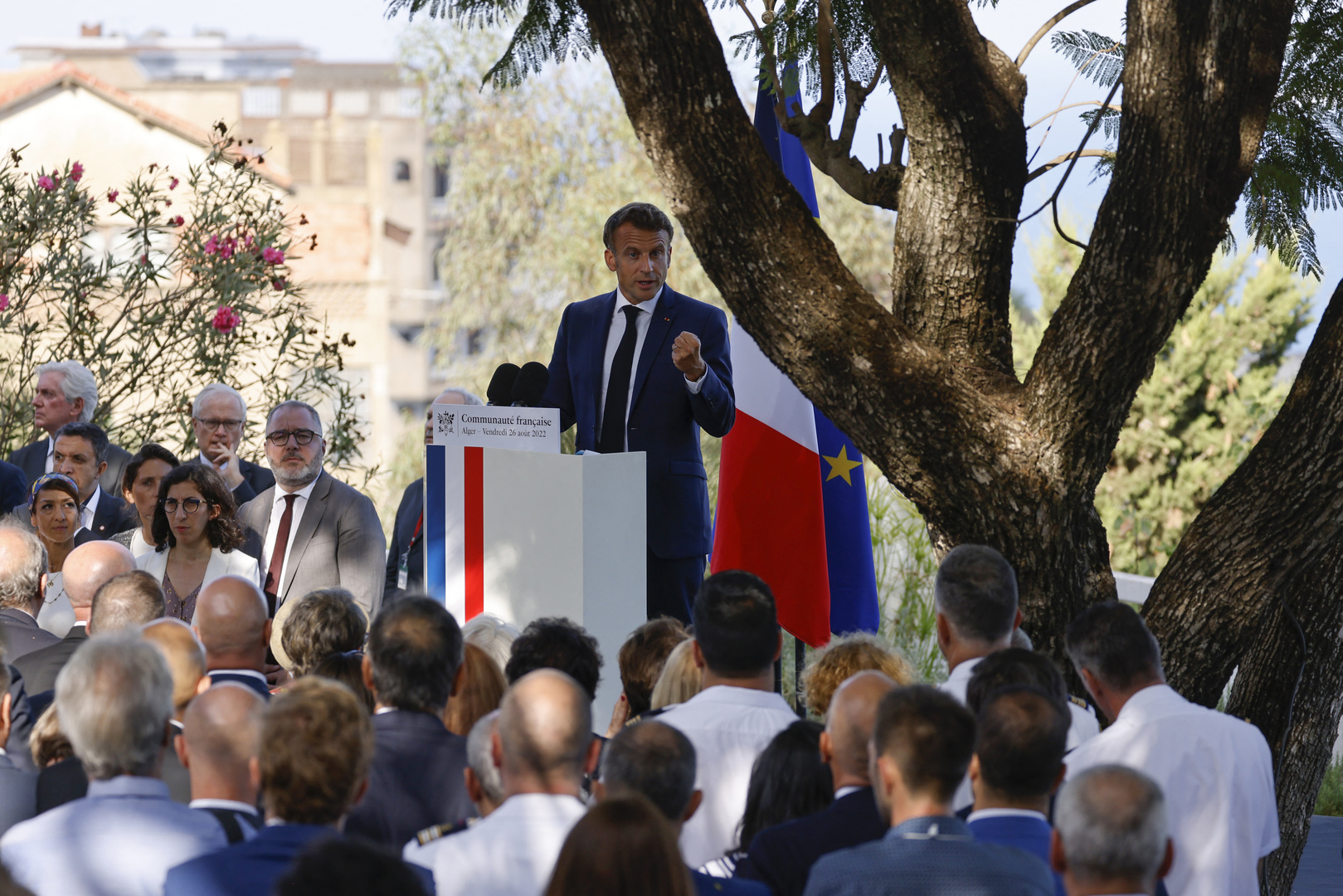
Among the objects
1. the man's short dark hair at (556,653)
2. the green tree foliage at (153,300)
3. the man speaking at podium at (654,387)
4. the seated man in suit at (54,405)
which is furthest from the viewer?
the green tree foliage at (153,300)

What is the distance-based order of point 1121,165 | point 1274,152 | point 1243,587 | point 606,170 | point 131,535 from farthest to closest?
point 606,170 → point 131,535 → point 1274,152 → point 1243,587 → point 1121,165

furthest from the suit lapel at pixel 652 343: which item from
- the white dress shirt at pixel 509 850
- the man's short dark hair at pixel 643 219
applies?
the white dress shirt at pixel 509 850

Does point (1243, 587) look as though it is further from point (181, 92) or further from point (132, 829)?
point (181, 92)

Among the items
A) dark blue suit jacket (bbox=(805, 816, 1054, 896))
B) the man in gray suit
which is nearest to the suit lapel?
the man in gray suit

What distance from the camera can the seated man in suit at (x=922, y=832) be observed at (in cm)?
244

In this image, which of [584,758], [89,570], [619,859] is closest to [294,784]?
[584,758]

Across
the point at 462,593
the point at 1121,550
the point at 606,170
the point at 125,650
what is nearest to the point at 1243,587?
the point at 462,593

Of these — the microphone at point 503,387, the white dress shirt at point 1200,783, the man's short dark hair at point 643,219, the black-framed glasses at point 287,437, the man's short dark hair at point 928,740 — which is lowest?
the white dress shirt at point 1200,783

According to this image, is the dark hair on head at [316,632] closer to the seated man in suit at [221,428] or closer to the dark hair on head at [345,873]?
the dark hair on head at [345,873]

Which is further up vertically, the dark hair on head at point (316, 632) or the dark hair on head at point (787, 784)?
the dark hair on head at point (316, 632)

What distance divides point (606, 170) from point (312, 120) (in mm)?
31769

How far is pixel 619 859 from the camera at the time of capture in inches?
81.0

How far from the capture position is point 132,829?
2711mm

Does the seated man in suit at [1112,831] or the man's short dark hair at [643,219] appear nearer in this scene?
the seated man in suit at [1112,831]
